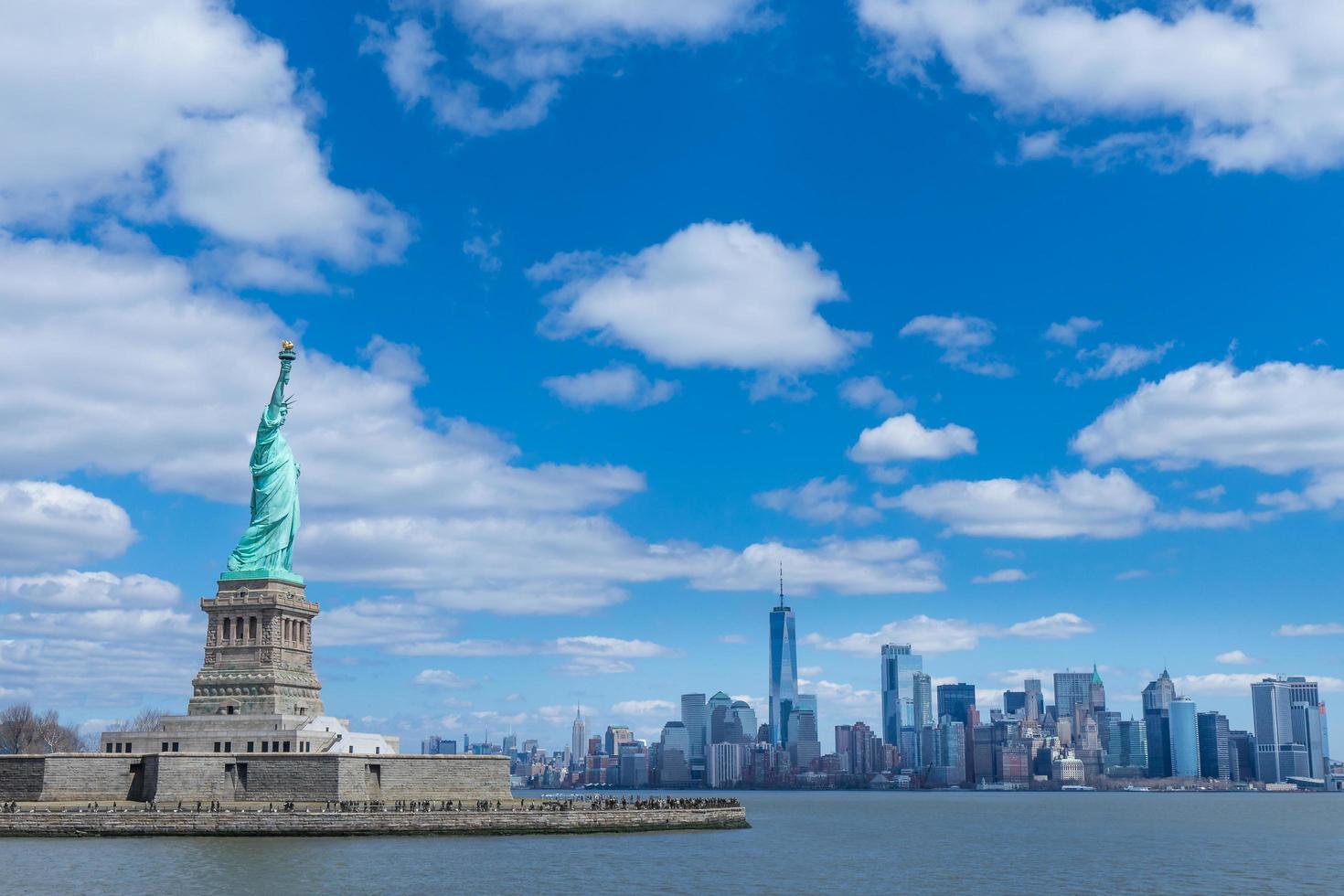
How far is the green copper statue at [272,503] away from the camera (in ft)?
315

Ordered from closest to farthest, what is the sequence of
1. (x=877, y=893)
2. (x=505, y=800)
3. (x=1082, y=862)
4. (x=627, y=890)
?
(x=627, y=890)
(x=877, y=893)
(x=1082, y=862)
(x=505, y=800)

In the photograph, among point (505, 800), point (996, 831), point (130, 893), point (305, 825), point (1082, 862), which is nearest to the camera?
point (130, 893)

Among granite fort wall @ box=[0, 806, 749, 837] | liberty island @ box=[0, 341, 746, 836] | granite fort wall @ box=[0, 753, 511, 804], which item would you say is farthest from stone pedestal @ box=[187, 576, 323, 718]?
granite fort wall @ box=[0, 806, 749, 837]

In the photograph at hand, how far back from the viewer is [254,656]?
92812mm

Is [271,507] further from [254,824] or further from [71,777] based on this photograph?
[254,824]

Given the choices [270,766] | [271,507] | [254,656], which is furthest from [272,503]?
[270,766]

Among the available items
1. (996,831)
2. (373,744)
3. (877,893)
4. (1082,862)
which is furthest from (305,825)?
(996,831)

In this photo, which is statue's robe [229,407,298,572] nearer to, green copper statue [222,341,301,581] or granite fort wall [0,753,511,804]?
green copper statue [222,341,301,581]

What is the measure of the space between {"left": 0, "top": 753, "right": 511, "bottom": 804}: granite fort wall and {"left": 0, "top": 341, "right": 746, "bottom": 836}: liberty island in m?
0.07

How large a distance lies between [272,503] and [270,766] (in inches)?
803

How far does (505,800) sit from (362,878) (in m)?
28.8

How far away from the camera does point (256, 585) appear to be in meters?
94.6

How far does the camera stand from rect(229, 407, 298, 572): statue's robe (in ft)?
316

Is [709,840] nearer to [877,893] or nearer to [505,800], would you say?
[505,800]
